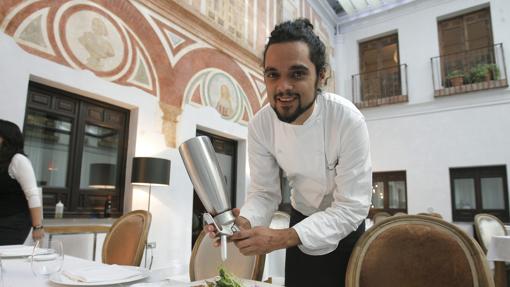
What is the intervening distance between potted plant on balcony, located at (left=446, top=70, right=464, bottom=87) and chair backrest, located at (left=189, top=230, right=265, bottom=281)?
8585 millimetres

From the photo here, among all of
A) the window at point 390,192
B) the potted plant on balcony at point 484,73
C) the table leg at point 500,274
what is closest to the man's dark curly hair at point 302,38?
the table leg at point 500,274

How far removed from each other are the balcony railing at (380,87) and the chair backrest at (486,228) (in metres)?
4.56

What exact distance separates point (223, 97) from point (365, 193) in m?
5.08

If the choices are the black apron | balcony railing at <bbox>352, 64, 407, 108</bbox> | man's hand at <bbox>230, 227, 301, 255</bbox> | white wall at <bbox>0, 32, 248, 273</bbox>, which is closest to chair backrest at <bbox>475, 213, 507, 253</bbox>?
white wall at <bbox>0, 32, 248, 273</bbox>

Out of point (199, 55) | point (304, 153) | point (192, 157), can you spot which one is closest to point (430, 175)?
point (199, 55)

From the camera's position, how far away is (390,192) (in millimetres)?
9023

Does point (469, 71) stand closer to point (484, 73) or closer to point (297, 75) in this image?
point (484, 73)

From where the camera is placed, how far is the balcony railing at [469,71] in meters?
8.12

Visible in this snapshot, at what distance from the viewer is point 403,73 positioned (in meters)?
9.39

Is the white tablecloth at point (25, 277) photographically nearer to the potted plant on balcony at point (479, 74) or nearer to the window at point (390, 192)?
the window at point (390, 192)

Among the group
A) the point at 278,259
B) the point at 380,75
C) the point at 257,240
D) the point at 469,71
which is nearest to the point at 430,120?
the point at 469,71

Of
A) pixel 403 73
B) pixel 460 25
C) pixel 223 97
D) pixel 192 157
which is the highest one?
pixel 460 25

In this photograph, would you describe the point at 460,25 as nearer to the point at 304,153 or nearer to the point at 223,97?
the point at 223,97

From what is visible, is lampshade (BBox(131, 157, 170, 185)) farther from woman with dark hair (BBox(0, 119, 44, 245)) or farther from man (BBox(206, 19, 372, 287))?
man (BBox(206, 19, 372, 287))
